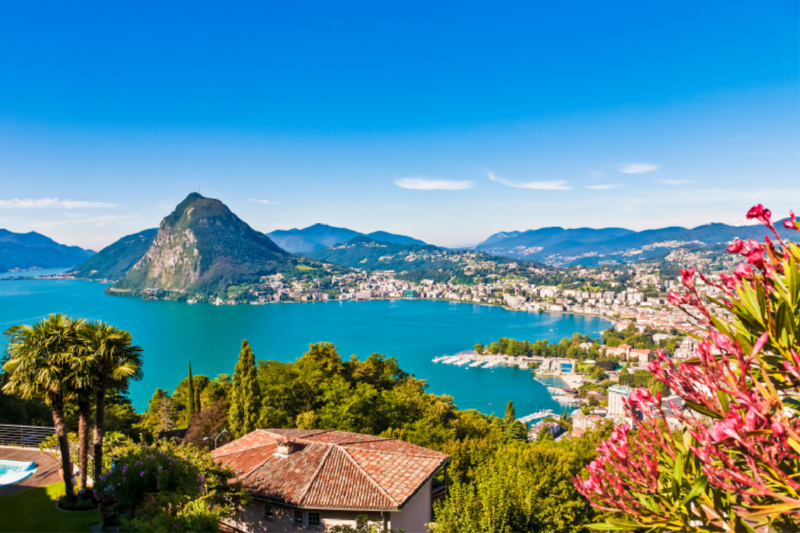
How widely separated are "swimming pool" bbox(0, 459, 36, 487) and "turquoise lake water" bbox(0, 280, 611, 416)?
127 ft

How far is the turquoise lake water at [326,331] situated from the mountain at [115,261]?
46.0 metres

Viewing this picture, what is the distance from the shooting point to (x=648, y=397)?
5.87 ft

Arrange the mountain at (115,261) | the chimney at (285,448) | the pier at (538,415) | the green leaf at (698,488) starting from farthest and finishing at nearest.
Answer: the mountain at (115,261) → the pier at (538,415) → the chimney at (285,448) → the green leaf at (698,488)

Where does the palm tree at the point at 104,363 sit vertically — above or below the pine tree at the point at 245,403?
above

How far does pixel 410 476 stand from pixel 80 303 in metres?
113

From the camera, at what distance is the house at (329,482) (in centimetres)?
714

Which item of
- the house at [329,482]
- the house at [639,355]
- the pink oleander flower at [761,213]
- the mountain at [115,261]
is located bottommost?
the house at [639,355]

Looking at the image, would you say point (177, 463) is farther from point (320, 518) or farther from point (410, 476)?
point (410, 476)

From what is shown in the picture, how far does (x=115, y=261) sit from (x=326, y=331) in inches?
5782

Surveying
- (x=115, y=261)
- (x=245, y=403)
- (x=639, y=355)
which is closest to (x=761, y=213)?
(x=245, y=403)

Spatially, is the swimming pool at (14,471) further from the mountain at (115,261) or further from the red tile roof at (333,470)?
the mountain at (115,261)

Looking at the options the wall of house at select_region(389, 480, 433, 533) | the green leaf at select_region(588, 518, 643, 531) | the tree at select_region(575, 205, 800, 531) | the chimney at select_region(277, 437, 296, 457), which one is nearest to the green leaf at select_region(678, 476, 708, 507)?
the tree at select_region(575, 205, 800, 531)

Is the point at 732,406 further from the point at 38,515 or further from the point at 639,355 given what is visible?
the point at 639,355

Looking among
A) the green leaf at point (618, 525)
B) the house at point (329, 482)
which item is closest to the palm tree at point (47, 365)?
the house at point (329, 482)
